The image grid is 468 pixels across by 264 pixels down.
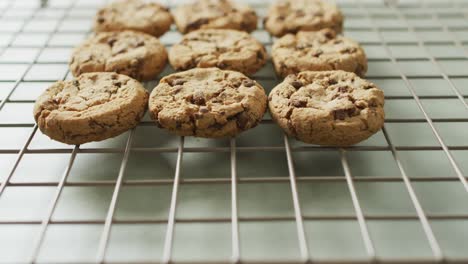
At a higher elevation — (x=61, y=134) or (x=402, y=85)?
(x=61, y=134)

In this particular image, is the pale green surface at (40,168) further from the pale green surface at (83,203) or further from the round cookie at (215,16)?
the round cookie at (215,16)

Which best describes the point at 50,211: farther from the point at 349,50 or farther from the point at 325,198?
the point at 349,50

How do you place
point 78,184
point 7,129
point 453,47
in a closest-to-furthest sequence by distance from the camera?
point 78,184
point 7,129
point 453,47

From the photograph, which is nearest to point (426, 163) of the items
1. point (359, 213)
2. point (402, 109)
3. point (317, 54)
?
point (402, 109)

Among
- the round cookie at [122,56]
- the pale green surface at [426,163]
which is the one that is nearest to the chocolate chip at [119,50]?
the round cookie at [122,56]

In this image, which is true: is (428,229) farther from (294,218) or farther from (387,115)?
(387,115)

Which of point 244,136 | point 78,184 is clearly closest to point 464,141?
point 244,136

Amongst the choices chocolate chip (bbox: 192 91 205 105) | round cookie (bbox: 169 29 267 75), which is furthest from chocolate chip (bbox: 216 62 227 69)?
chocolate chip (bbox: 192 91 205 105)
